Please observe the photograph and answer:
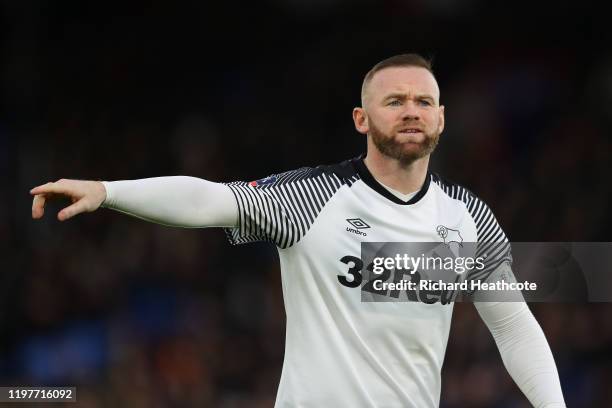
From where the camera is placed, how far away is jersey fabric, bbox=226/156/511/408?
4203 mm


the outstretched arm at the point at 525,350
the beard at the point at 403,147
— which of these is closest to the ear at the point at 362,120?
the beard at the point at 403,147

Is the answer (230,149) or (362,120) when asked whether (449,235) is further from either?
(230,149)

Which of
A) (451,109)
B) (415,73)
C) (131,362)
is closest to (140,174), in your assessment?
(131,362)

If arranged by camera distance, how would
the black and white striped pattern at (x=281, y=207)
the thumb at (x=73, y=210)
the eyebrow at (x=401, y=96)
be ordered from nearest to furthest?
the thumb at (x=73, y=210) < the black and white striped pattern at (x=281, y=207) < the eyebrow at (x=401, y=96)

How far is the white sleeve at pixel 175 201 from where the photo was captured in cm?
382

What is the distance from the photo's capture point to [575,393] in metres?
8.45

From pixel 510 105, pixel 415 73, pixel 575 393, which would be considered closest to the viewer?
pixel 415 73

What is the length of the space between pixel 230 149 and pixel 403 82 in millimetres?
6177

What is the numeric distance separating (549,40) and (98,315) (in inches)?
194

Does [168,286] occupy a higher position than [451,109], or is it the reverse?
[451,109]

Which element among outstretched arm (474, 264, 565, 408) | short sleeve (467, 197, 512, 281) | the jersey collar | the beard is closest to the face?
the beard

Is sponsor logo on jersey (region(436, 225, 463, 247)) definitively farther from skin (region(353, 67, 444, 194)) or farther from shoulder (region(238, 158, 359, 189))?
shoulder (region(238, 158, 359, 189))

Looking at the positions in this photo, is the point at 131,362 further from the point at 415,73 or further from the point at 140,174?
the point at 415,73

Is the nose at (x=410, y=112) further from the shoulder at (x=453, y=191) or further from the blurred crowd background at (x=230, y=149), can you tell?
the blurred crowd background at (x=230, y=149)
